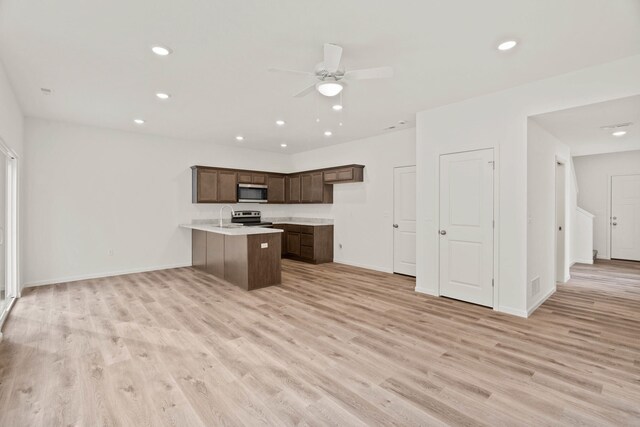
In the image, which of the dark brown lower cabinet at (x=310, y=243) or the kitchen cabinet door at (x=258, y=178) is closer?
the dark brown lower cabinet at (x=310, y=243)

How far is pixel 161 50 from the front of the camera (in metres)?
2.83

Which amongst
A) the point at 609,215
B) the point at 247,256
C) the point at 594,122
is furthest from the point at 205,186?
the point at 609,215

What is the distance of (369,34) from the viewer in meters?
2.55

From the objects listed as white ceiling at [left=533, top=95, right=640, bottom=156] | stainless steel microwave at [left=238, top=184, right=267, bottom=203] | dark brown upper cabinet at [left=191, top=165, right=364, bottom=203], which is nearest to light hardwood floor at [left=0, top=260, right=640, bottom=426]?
white ceiling at [left=533, top=95, right=640, bottom=156]

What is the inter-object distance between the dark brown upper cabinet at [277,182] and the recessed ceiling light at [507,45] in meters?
3.82

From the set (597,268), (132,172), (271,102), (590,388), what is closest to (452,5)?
(271,102)

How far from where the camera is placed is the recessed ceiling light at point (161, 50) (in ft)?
9.15

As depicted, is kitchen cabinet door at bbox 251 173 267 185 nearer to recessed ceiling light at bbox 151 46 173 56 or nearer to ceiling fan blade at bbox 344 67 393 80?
recessed ceiling light at bbox 151 46 173 56

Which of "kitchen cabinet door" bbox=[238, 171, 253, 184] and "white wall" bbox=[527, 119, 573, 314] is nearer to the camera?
"white wall" bbox=[527, 119, 573, 314]

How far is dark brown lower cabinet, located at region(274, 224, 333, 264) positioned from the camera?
6973 millimetres

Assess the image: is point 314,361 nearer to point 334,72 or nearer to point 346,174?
point 334,72

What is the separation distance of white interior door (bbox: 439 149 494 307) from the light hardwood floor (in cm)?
30

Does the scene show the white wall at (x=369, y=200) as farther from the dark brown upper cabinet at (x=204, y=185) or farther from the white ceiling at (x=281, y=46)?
the dark brown upper cabinet at (x=204, y=185)

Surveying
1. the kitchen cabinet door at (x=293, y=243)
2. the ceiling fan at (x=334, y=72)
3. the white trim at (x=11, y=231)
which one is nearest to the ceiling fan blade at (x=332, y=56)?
the ceiling fan at (x=334, y=72)
